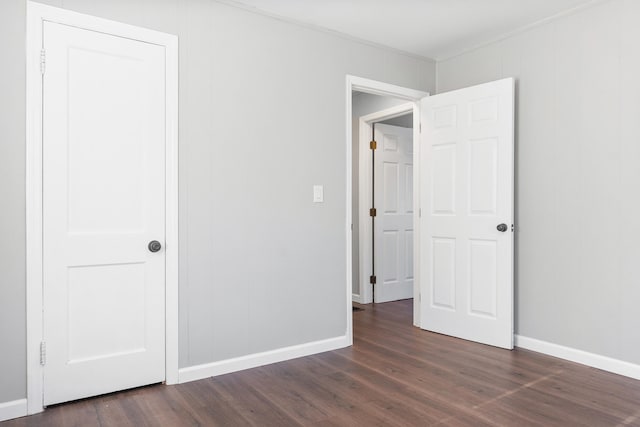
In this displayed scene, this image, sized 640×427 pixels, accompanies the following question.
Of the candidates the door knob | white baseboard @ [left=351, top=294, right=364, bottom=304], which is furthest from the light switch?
white baseboard @ [left=351, top=294, right=364, bottom=304]

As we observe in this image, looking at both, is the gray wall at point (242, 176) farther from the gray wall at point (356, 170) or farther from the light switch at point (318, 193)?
the gray wall at point (356, 170)

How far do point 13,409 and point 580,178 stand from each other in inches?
146

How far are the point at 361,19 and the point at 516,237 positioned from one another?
206 cm

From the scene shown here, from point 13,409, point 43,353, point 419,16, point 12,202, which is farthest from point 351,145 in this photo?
point 13,409

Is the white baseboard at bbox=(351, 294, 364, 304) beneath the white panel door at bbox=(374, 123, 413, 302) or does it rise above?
beneath

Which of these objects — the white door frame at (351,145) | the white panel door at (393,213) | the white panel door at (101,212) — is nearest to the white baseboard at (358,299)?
the white panel door at (393,213)

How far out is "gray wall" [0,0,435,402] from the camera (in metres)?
2.30

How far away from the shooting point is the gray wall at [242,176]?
90.4 inches

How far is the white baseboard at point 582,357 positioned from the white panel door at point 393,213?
1.89m

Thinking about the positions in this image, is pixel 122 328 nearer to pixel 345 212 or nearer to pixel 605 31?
pixel 345 212

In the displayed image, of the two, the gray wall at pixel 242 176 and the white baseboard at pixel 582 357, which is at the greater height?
the gray wall at pixel 242 176

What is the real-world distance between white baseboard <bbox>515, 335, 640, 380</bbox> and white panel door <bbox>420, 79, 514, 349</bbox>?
17cm

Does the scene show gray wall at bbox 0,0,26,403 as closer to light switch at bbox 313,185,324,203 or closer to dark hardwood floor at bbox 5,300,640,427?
dark hardwood floor at bbox 5,300,640,427

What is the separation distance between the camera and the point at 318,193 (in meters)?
3.34
